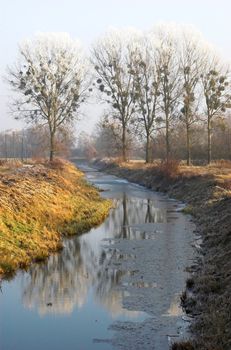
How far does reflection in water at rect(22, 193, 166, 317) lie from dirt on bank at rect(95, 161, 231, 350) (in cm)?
161

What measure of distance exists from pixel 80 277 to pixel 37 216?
579 cm

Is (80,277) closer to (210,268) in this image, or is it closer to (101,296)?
(101,296)

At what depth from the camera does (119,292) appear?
1177 centimetres

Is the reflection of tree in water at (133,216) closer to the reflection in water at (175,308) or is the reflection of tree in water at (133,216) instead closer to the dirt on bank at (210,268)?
the dirt on bank at (210,268)

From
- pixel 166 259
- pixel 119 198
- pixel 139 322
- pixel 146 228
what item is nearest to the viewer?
pixel 139 322

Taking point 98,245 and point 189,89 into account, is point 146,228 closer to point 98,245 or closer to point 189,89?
point 98,245

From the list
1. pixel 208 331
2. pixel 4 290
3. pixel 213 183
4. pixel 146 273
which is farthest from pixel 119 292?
pixel 213 183

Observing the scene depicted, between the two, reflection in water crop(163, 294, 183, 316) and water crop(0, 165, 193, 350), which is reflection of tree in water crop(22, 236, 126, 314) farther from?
reflection in water crop(163, 294, 183, 316)

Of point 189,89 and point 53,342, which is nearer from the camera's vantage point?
point 53,342

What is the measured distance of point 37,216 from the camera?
18.4 m

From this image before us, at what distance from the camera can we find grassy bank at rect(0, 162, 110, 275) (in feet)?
47.6

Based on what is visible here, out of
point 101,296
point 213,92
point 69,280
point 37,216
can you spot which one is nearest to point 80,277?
point 69,280

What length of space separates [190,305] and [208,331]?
6.65 feet

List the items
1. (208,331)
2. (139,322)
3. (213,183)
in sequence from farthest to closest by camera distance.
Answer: (213,183), (139,322), (208,331)
